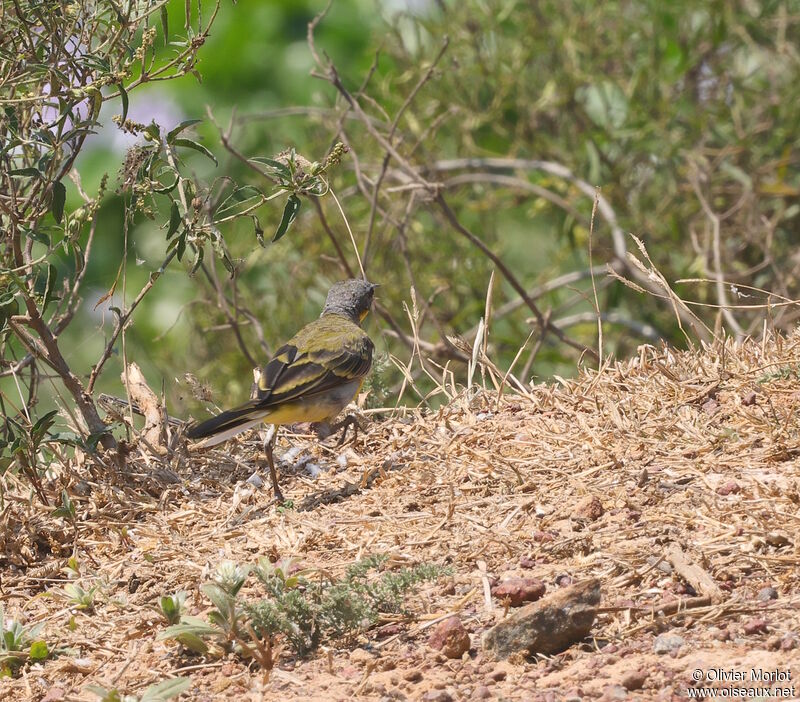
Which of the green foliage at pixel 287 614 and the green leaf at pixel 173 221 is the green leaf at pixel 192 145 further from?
the green foliage at pixel 287 614

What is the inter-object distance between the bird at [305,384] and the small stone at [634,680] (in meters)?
2.18

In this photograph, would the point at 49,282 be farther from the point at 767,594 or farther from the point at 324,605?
the point at 767,594

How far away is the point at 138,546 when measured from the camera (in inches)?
176

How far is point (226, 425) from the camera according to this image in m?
4.87

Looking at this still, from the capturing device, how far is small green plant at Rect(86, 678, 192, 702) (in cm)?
304

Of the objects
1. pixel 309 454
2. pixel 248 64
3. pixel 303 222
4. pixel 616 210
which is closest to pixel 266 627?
pixel 309 454

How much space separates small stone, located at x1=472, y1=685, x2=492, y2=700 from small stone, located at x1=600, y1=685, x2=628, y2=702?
0.30m

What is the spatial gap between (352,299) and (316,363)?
1.06 metres

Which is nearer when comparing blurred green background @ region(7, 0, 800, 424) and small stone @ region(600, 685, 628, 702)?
small stone @ region(600, 685, 628, 702)

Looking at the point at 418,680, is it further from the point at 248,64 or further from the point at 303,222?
the point at 248,64

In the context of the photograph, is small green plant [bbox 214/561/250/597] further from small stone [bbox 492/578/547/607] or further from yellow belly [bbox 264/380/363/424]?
yellow belly [bbox 264/380/363/424]

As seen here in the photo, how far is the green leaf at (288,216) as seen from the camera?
4.44 metres

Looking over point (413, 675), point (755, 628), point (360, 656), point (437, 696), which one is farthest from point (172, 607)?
point (755, 628)

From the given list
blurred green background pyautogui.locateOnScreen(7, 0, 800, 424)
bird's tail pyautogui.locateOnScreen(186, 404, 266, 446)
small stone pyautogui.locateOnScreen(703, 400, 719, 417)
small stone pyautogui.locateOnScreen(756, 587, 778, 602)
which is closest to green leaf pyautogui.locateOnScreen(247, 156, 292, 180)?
bird's tail pyautogui.locateOnScreen(186, 404, 266, 446)
